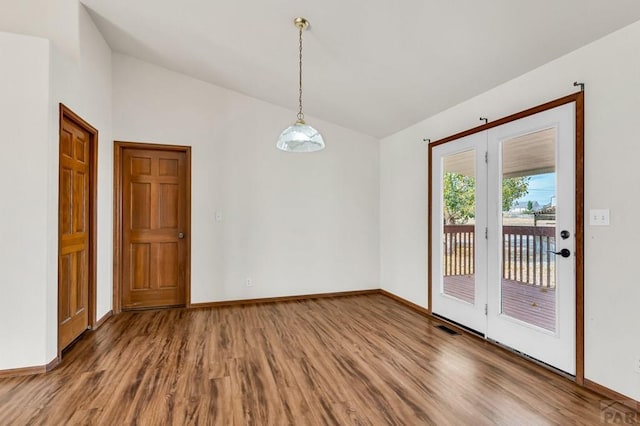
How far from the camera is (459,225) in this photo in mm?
3623

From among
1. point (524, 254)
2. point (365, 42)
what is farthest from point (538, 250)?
point (365, 42)

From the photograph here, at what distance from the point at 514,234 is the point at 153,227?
166 inches

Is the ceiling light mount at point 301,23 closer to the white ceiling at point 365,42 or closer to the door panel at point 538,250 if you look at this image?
the white ceiling at point 365,42

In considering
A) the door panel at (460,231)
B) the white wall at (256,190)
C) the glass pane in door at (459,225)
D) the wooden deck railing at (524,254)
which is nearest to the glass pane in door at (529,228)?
the wooden deck railing at (524,254)

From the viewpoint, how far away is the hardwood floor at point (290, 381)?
2.01 metres

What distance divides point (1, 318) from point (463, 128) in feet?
14.8

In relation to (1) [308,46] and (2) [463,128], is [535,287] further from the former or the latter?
(1) [308,46]

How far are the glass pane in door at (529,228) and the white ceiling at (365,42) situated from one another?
70 cm

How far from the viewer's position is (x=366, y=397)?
7.24ft

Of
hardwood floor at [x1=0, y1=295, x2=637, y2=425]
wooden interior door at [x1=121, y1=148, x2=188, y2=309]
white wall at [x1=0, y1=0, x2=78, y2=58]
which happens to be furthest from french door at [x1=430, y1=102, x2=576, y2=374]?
white wall at [x1=0, y1=0, x2=78, y2=58]

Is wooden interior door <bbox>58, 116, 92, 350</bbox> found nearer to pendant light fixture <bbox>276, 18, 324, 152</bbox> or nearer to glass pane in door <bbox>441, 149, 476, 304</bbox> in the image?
pendant light fixture <bbox>276, 18, 324, 152</bbox>

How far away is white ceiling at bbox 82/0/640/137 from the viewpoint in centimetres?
225

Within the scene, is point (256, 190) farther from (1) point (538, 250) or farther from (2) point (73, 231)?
(1) point (538, 250)

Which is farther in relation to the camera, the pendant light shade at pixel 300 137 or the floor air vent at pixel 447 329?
the floor air vent at pixel 447 329
